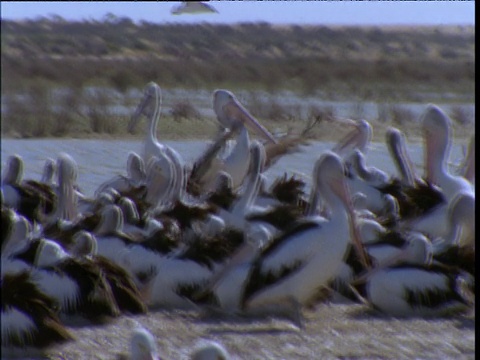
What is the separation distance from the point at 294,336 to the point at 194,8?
1.80m

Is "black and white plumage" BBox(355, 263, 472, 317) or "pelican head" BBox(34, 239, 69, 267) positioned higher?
"pelican head" BBox(34, 239, 69, 267)

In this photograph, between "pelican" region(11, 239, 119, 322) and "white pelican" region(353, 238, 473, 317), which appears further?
"white pelican" region(353, 238, 473, 317)

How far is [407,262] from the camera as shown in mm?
4770

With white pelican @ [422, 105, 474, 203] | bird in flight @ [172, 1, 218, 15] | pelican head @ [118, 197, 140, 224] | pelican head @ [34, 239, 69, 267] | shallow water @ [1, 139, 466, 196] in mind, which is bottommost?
shallow water @ [1, 139, 466, 196]

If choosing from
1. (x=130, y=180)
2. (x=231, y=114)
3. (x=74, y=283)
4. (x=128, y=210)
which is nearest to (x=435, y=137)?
(x=231, y=114)

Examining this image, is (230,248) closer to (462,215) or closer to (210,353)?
(462,215)

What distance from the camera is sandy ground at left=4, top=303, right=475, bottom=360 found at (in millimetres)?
3959

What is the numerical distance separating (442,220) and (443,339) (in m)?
1.39

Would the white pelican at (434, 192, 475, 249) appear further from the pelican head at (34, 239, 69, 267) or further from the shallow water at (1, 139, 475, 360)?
the pelican head at (34, 239, 69, 267)

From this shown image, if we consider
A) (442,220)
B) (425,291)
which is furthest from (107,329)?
(442,220)

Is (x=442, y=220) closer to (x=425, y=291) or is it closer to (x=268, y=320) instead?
(x=425, y=291)

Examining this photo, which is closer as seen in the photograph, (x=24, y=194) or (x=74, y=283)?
(x=74, y=283)

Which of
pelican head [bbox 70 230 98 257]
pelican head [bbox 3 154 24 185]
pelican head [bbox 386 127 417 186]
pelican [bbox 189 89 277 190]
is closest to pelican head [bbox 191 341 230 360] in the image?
pelican head [bbox 70 230 98 257]

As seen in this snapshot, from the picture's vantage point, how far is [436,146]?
254 inches
